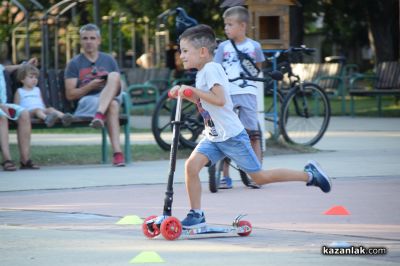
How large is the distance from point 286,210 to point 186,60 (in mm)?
1781

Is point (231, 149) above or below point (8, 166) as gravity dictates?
above

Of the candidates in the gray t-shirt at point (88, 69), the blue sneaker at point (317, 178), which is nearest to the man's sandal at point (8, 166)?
the gray t-shirt at point (88, 69)

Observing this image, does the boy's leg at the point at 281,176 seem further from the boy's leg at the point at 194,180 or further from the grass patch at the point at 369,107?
the grass patch at the point at 369,107

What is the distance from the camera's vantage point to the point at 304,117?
1405 centimetres

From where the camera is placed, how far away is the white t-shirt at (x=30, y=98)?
12367 mm

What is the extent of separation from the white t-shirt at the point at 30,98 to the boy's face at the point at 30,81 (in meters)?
0.06

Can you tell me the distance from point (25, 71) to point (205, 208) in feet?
14.1

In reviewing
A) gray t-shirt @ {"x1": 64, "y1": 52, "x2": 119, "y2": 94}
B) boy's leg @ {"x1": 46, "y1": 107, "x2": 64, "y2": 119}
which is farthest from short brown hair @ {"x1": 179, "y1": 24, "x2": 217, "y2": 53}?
gray t-shirt @ {"x1": 64, "y1": 52, "x2": 119, "y2": 94}

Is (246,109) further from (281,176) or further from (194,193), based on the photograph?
(194,193)

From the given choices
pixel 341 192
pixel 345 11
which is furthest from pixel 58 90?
pixel 345 11

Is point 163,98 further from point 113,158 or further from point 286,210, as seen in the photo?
point 286,210

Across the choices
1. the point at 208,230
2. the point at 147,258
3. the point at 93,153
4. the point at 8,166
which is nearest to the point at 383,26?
the point at 93,153

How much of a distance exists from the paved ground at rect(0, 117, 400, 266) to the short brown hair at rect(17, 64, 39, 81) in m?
1.13

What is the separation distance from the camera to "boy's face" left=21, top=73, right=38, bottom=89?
12398mm
